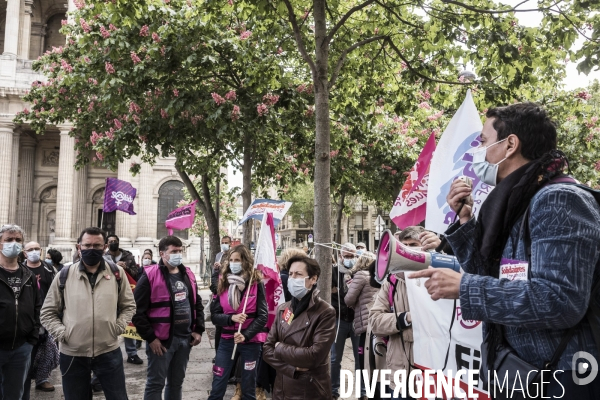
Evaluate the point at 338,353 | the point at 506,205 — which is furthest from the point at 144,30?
the point at 506,205

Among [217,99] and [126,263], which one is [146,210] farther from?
[217,99]

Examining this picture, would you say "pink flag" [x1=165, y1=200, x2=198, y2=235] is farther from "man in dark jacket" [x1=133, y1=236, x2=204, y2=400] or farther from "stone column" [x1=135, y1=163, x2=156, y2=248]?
"stone column" [x1=135, y1=163, x2=156, y2=248]

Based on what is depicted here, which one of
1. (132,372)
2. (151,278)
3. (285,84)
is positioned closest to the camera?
(151,278)

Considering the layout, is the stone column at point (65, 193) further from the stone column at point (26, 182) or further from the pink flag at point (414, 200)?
the pink flag at point (414, 200)

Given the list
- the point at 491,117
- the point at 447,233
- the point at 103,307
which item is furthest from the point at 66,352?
the point at 491,117

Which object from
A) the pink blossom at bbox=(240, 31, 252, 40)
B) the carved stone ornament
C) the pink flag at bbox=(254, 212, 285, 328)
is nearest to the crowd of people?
the pink flag at bbox=(254, 212, 285, 328)

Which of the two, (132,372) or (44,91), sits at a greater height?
(44,91)

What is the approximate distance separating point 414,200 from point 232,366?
292cm

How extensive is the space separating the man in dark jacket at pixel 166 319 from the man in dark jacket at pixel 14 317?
110 cm

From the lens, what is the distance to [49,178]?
42406 millimetres

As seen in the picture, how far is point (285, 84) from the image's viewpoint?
10969 millimetres

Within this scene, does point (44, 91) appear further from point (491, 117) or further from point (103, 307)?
point (491, 117)

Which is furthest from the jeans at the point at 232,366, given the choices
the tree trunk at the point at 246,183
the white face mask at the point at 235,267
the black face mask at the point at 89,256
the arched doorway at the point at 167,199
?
the arched doorway at the point at 167,199

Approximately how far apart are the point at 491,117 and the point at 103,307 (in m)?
4.22
